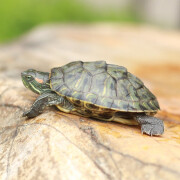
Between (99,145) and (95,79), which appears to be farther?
(95,79)

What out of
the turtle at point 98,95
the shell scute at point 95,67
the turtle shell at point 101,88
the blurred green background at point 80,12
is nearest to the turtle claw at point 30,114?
the turtle at point 98,95

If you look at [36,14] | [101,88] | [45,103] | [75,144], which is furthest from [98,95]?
[36,14]

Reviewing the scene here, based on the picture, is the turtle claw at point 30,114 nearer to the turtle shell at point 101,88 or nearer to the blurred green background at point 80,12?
the turtle shell at point 101,88

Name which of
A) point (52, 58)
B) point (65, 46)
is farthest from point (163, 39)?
point (52, 58)

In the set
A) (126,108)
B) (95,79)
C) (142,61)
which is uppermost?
(95,79)

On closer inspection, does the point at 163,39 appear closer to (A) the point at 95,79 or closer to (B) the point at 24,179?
(A) the point at 95,79

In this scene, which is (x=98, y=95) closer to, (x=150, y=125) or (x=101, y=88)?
(x=101, y=88)

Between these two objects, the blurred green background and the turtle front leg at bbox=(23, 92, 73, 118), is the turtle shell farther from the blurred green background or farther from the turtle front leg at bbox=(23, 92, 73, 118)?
the blurred green background
